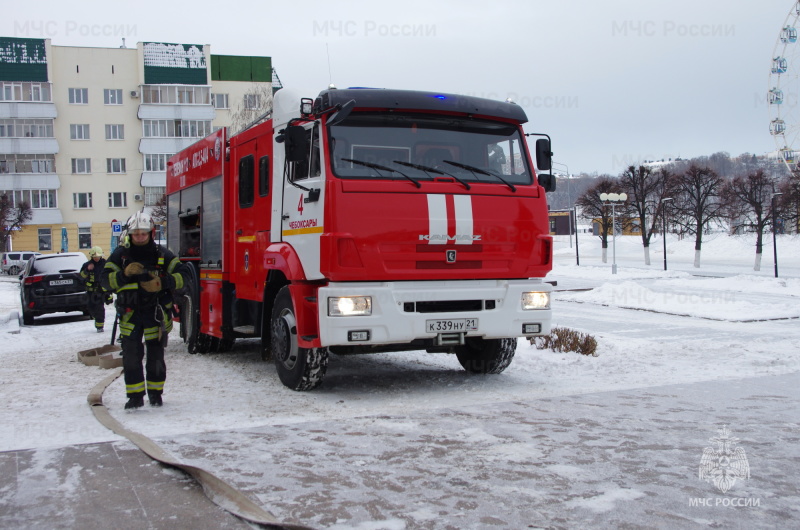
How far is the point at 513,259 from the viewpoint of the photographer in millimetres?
8062

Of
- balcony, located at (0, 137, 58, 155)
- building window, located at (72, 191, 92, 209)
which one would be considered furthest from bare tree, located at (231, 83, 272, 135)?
balcony, located at (0, 137, 58, 155)

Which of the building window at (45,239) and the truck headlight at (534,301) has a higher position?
the building window at (45,239)

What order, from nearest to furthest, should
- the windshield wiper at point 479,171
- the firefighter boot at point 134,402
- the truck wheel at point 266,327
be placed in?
1. the firefighter boot at point 134,402
2. the windshield wiper at point 479,171
3. the truck wheel at point 266,327

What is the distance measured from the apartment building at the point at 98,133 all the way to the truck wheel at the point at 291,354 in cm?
6149

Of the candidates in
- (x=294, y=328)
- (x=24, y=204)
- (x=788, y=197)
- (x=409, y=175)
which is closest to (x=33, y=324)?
(x=294, y=328)

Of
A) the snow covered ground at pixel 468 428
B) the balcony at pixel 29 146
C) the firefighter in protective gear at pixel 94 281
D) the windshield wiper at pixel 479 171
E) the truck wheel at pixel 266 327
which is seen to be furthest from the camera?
the balcony at pixel 29 146

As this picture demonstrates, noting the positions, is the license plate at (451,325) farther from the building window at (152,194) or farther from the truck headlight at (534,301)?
the building window at (152,194)

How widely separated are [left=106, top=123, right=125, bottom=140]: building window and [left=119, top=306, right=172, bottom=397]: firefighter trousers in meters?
66.7

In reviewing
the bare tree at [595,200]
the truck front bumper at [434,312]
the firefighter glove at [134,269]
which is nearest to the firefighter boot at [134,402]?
the firefighter glove at [134,269]

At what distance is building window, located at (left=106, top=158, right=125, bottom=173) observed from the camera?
69.7 metres

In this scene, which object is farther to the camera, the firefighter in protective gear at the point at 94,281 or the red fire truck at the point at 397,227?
the firefighter in protective gear at the point at 94,281

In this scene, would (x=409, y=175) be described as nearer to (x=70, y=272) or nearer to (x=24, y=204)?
(x=70, y=272)

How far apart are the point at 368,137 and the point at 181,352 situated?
5.92 metres

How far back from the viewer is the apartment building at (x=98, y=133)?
67.0 meters
